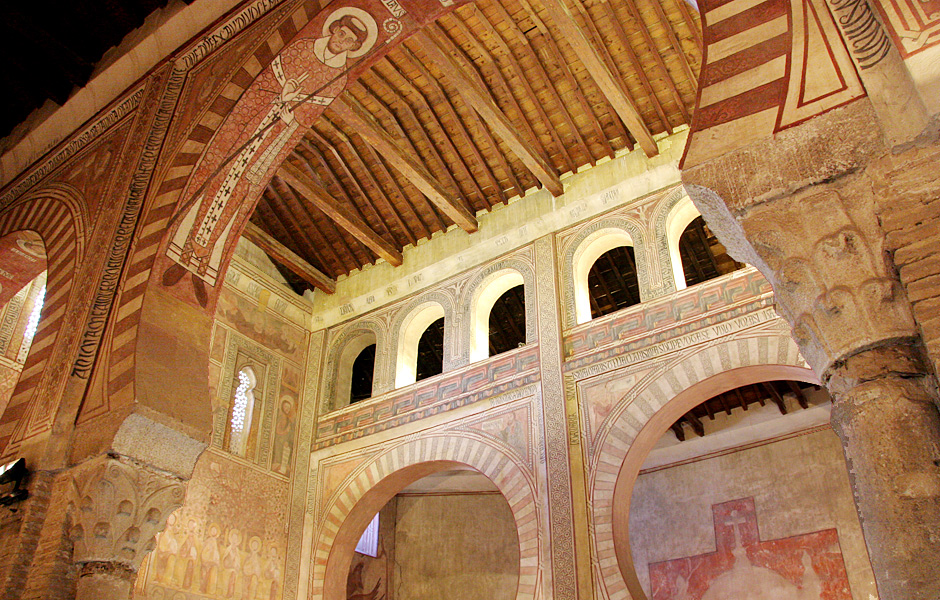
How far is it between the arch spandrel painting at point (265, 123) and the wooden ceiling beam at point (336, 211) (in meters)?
3.74

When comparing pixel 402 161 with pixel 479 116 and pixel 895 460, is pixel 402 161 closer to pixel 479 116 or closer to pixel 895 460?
pixel 479 116

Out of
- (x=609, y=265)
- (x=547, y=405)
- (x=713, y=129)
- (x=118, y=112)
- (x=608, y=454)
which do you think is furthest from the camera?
(x=609, y=265)

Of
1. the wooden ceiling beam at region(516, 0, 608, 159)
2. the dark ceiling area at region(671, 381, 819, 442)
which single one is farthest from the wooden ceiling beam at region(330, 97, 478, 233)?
the dark ceiling area at region(671, 381, 819, 442)

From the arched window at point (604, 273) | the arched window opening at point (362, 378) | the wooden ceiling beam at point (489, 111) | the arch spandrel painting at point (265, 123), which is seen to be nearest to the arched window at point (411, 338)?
the arched window at point (604, 273)

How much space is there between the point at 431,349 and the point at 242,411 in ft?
13.5

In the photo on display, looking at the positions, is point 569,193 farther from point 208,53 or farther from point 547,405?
point 208,53

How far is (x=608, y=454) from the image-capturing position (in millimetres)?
7496

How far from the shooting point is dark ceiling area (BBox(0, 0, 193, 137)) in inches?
241

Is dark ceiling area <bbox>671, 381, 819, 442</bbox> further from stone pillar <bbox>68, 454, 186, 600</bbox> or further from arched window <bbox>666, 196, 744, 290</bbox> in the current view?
stone pillar <bbox>68, 454, 186, 600</bbox>

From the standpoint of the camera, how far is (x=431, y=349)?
13133mm

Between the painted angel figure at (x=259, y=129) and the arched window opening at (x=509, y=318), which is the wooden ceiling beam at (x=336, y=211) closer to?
the arched window opening at (x=509, y=318)

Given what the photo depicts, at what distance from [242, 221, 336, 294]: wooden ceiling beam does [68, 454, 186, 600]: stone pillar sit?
621 cm

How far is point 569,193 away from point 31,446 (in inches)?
263

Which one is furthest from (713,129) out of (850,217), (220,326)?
(220,326)
